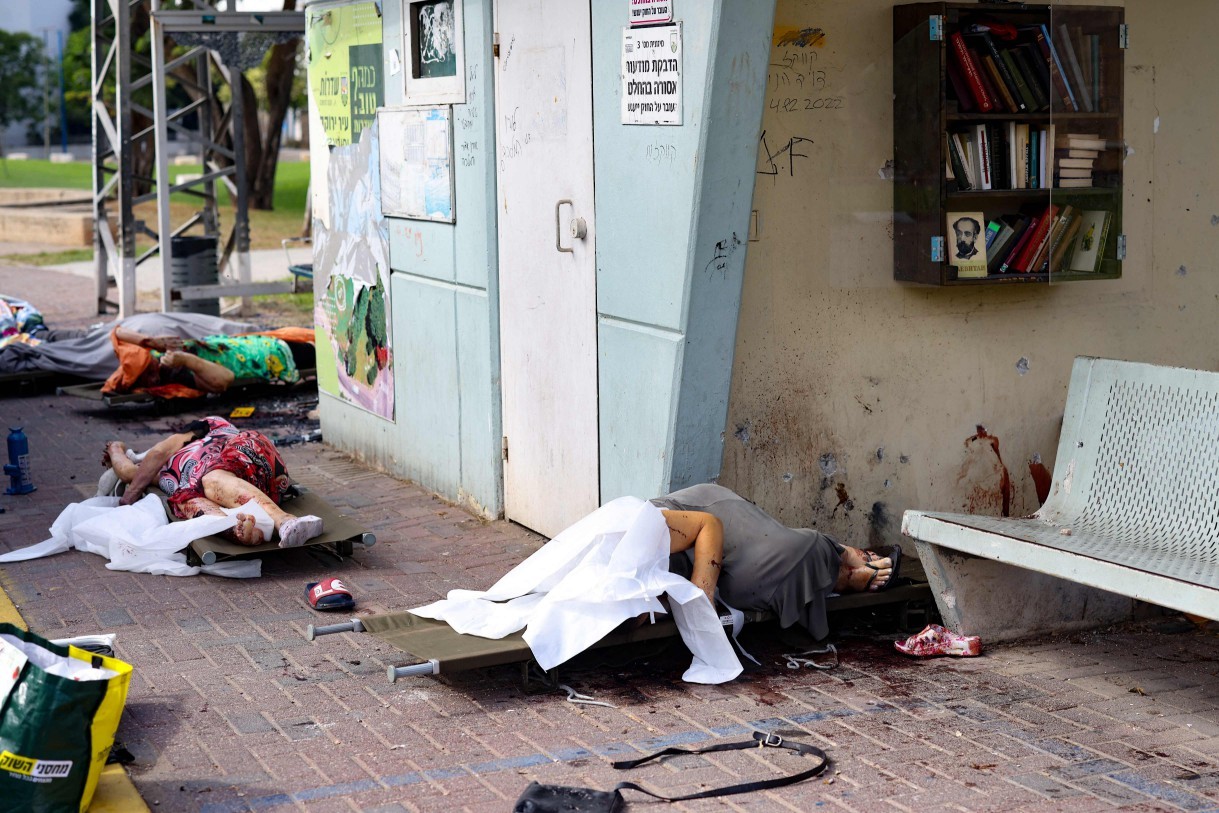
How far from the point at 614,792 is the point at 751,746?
0.59 metres

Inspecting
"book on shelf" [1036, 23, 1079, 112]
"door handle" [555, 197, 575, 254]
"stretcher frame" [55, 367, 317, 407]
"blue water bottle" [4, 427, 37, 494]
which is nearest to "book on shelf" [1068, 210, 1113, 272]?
"book on shelf" [1036, 23, 1079, 112]

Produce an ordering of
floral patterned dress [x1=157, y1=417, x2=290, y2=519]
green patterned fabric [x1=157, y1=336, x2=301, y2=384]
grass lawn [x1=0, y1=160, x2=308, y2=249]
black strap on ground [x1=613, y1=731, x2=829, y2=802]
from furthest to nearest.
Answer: grass lawn [x1=0, y1=160, x2=308, y2=249] → green patterned fabric [x1=157, y1=336, x2=301, y2=384] → floral patterned dress [x1=157, y1=417, x2=290, y2=519] → black strap on ground [x1=613, y1=731, x2=829, y2=802]

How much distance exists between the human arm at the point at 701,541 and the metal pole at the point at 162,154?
978 cm

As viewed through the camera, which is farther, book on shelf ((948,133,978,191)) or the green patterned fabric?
the green patterned fabric

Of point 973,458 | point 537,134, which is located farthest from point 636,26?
point 973,458

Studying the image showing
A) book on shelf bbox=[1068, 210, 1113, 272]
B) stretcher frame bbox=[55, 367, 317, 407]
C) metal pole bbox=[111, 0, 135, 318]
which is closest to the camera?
book on shelf bbox=[1068, 210, 1113, 272]

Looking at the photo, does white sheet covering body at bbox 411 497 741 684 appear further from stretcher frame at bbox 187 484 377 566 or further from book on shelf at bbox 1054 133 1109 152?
book on shelf at bbox 1054 133 1109 152

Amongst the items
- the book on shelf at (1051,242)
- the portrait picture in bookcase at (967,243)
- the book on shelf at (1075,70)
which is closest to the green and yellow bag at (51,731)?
the portrait picture in bookcase at (967,243)

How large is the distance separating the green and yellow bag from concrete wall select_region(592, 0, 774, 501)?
8.04ft

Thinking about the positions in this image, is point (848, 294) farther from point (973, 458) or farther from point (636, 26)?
point (636, 26)

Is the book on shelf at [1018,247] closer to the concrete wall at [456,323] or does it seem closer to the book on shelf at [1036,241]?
the book on shelf at [1036,241]

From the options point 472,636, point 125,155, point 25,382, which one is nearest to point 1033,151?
point 472,636

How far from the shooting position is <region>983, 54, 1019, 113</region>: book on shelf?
585cm

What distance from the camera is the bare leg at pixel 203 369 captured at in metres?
10.6
